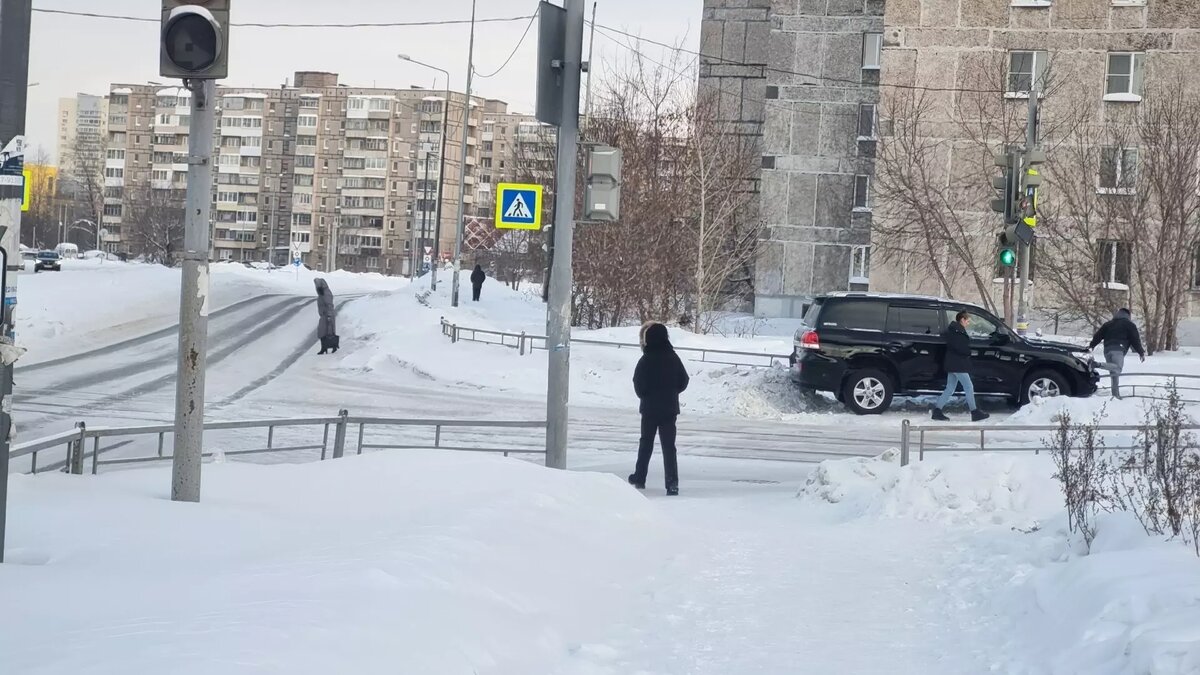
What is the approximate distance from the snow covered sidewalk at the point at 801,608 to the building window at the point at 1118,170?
26.2 meters

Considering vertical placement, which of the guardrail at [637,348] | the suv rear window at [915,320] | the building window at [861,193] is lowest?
the guardrail at [637,348]

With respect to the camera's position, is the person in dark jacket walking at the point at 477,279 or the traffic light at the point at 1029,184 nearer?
the traffic light at the point at 1029,184

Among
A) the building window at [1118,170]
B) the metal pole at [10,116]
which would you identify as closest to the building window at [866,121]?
the building window at [1118,170]

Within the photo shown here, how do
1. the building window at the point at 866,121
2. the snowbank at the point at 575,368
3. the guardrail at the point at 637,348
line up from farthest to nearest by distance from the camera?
1. the building window at the point at 866,121
2. the guardrail at the point at 637,348
3. the snowbank at the point at 575,368

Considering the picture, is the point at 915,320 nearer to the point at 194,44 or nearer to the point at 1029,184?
the point at 1029,184

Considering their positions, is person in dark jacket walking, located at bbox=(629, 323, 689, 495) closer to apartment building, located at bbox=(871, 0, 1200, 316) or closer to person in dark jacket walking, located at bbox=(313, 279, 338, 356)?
person in dark jacket walking, located at bbox=(313, 279, 338, 356)

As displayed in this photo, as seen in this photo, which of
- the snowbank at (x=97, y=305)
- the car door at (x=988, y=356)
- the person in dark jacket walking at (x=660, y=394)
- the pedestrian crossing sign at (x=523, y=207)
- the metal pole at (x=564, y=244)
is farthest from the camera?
the snowbank at (x=97, y=305)

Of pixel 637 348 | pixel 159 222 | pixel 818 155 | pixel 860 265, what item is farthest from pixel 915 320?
pixel 159 222

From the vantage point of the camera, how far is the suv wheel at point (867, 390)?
75.5 feet

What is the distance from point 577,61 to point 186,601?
26.2 ft

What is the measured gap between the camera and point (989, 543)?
34.6 feet

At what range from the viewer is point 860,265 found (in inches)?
1905

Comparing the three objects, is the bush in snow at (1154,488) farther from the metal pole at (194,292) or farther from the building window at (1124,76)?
the building window at (1124,76)

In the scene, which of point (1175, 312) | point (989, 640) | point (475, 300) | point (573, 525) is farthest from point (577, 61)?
point (475, 300)
